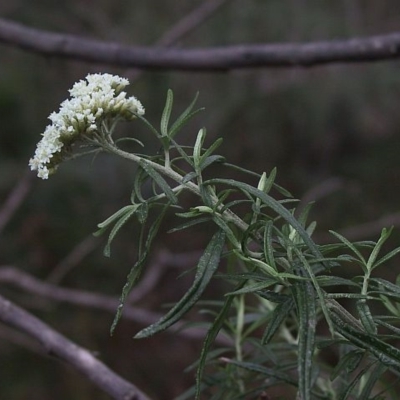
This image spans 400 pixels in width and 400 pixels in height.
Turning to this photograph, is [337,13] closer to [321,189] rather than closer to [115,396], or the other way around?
[321,189]

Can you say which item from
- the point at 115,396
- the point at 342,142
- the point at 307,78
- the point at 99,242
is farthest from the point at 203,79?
the point at 115,396

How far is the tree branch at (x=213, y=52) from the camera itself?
4.87 feet

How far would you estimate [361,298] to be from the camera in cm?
56

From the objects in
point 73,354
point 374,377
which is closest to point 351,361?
point 374,377

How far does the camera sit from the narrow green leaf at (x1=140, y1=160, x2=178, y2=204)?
0.58m

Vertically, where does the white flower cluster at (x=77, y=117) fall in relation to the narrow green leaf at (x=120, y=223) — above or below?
above

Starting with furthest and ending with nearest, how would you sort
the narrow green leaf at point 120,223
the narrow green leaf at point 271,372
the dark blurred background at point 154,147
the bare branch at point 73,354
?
the dark blurred background at point 154,147, the bare branch at point 73,354, the narrow green leaf at point 271,372, the narrow green leaf at point 120,223

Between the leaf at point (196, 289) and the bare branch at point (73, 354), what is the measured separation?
0.40 meters

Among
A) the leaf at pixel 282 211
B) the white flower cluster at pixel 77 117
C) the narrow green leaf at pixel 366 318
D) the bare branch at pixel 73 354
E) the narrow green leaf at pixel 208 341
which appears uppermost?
the white flower cluster at pixel 77 117

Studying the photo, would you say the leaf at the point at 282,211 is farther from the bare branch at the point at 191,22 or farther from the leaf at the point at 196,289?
the bare branch at the point at 191,22

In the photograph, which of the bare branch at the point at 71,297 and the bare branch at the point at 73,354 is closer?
the bare branch at the point at 73,354

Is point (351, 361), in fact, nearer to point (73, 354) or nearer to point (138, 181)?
point (138, 181)

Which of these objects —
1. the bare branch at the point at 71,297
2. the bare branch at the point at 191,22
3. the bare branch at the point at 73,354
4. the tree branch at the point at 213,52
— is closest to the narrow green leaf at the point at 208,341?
the bare branch at the point at 73,354

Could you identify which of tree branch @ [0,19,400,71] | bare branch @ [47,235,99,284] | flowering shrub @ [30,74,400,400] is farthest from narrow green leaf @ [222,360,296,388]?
bare branch @ [47,235,99,284]
